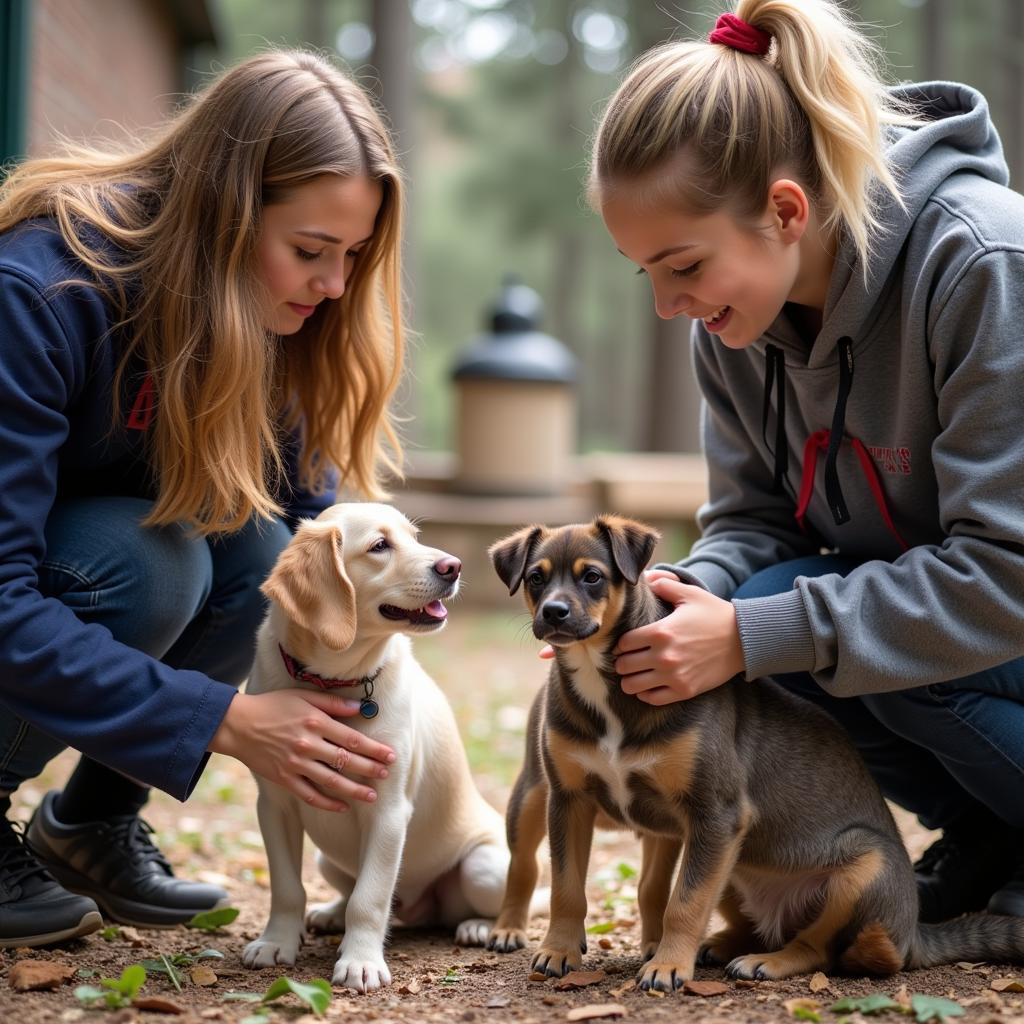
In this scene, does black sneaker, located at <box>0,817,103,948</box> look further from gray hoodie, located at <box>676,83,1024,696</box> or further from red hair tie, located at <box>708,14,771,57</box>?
red hair tie, located at <box>708,14,771,57</box>

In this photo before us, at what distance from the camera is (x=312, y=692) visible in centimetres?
323

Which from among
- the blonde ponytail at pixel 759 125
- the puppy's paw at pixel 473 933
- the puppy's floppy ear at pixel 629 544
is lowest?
the puppy's paw at pixel 473 933

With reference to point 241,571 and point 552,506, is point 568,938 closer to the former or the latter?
point 241,571

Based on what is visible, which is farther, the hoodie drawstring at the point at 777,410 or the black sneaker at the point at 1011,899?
the hoodie drawstring at the point at 777,410

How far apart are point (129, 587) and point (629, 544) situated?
1326mm

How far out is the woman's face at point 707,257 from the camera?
309cm

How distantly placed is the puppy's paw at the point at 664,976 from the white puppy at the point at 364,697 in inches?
25.2

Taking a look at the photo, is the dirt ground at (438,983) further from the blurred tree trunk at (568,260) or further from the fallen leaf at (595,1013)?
the blurred tree trunk at (568,260)

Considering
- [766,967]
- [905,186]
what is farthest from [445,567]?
[905,186]

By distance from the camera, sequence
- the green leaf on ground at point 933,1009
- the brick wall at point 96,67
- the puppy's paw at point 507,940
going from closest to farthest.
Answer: the green leaf on ground at point 933,1009
the puppy's paw at point 507,940
the brick wall at point 96,67

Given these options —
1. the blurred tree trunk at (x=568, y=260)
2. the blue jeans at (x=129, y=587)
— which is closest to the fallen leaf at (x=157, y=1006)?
the blue jeans at (x=129, y=587)

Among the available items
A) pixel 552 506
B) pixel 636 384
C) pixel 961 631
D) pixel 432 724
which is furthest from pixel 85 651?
pixel 636 384

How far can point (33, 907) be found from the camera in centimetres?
327

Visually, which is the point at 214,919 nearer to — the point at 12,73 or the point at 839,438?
the point at 839,438
